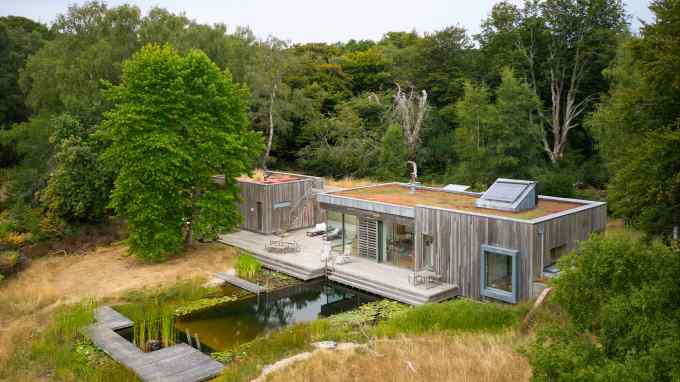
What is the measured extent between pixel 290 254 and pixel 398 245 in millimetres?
3744

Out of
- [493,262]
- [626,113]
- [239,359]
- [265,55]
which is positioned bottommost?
[239,359]

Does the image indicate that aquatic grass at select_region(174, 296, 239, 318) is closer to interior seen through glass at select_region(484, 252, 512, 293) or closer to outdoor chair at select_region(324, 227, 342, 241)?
outdoor chair at select_region(324, 227, 342, 241)

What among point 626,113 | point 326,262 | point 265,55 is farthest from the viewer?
point 265,55

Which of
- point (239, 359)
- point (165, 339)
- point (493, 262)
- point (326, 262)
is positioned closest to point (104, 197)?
point (326, 262)

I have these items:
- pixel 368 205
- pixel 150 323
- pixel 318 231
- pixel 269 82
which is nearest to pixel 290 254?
pixel 318 231

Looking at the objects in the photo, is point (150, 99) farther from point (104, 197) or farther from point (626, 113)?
point (626, 113)

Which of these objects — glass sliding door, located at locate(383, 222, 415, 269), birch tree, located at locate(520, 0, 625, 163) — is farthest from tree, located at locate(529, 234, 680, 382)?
birch tree, located at locate(520, 0, 625, 163)

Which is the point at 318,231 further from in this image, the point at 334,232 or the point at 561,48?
the point at 561,48

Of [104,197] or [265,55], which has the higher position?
[265,55]

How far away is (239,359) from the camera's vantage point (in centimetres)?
1052

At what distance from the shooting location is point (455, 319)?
35.8 feet

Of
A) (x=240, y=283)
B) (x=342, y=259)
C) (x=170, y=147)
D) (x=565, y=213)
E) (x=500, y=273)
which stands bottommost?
(x=240, y=283)

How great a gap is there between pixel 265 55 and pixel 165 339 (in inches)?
879

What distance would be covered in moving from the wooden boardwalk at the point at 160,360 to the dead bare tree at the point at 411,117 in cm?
2137
